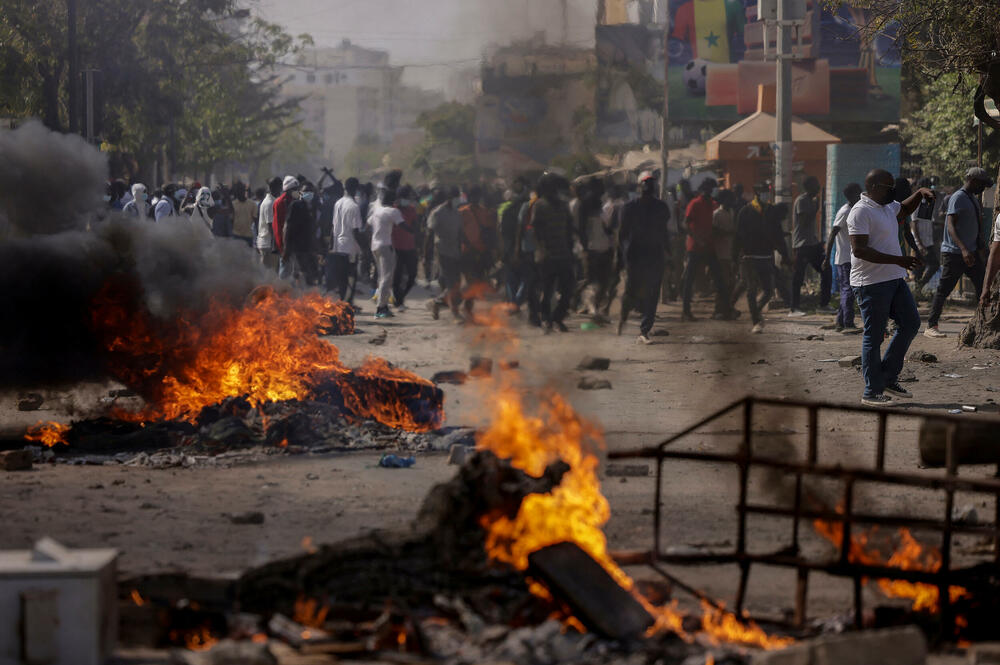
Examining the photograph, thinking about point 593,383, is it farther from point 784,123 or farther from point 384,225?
point 784,123

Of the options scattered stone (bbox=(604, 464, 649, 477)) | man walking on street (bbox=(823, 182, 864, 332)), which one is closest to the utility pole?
man walking on street (bbox=(823, 182, 864, 332))

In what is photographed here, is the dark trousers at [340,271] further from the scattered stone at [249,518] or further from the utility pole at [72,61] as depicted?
the scattered stone at [249,518]

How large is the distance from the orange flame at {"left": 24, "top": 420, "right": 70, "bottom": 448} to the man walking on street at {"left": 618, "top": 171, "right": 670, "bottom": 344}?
23.2 feet

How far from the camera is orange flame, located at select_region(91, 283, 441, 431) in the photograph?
8.88m

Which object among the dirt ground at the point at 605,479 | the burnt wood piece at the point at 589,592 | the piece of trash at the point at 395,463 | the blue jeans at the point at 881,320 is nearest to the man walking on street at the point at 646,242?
the dirt ground at the point at 605,479

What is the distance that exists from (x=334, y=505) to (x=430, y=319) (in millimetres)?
10029

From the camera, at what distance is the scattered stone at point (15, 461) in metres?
7.74

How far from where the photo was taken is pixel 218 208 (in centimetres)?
2120

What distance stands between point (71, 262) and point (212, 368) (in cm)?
134

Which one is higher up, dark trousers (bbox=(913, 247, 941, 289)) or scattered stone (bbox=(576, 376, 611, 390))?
dark trousers (bbox=(913, 247, 941, 289))

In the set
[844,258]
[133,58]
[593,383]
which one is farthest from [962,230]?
[133,58]

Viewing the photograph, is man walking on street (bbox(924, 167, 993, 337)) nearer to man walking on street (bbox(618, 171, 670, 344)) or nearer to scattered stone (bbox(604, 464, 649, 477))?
man walking on street (bbox(618, 171, 670, 344))

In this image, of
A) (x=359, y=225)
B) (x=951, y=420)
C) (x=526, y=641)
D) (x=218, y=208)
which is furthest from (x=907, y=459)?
(x=218, y=208)

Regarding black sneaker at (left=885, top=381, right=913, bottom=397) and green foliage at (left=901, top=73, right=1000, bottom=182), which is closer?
black sneaker at (left=885, top=381, right=913, bottom=397)
